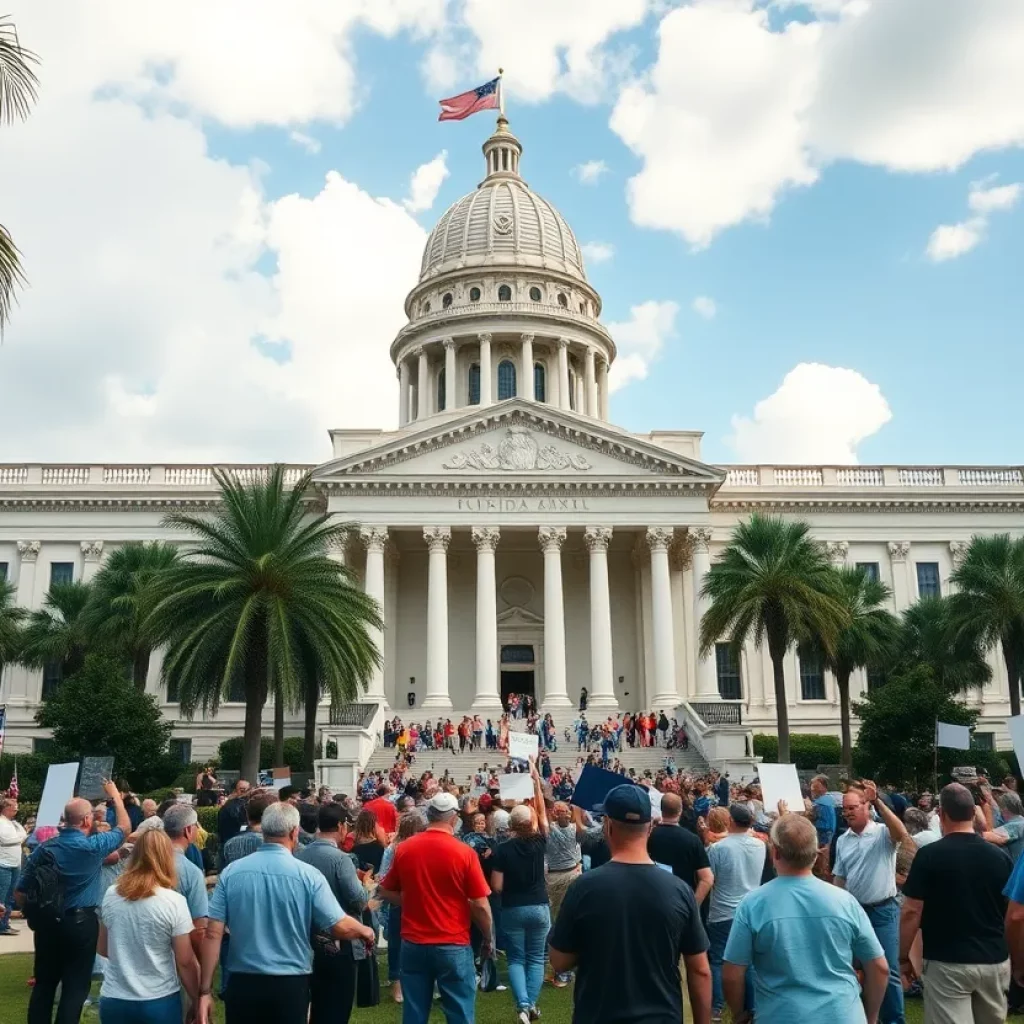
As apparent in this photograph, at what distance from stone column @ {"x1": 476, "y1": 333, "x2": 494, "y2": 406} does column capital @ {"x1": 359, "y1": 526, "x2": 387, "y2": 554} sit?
1741 cm

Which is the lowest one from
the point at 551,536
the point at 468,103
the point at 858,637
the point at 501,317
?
the point at 858,637

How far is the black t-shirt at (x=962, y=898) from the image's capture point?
7.00 metres

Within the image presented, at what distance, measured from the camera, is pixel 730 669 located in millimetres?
52688

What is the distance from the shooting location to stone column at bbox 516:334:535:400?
63938 millimetres

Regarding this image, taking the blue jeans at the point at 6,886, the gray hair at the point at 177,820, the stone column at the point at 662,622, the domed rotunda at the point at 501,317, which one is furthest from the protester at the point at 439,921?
the domed rotunda at the point at 501,317

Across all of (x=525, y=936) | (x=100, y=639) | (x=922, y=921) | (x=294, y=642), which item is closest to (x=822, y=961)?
(x=922, y=921)

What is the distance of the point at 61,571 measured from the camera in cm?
5225

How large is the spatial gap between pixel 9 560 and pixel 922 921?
52243 millimetres

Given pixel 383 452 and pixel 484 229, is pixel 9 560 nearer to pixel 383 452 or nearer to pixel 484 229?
pixel 383 452

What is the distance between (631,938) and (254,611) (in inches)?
984

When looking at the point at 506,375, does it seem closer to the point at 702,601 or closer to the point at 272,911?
the point at 702,601

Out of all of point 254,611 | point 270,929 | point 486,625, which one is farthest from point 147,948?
point 486,625

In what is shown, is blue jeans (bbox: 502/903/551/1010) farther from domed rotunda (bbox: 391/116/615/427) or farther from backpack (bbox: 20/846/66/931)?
domed rotunda (bbox: 391/116/615/427)

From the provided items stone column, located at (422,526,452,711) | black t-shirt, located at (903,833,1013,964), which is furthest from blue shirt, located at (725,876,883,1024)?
A: stone column, located at (422,526,452,711)
